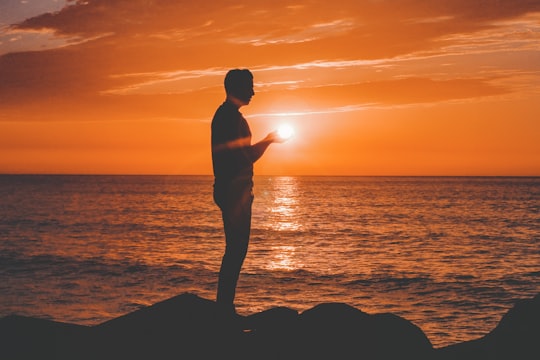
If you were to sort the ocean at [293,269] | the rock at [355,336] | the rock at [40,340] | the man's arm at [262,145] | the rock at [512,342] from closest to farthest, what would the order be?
the rock at [40,340] → the rock at [355,336] → the man's arm at [262,145] → the rock at [512,342] → the ocean at [293,269]

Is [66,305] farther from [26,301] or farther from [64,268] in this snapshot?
[64,268]

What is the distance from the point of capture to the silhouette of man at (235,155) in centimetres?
693

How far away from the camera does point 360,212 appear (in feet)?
237

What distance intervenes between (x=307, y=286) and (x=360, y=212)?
49.1 meters

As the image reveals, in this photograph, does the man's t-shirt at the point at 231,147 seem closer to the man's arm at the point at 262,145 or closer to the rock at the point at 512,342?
the man's arm at the point at 262,145

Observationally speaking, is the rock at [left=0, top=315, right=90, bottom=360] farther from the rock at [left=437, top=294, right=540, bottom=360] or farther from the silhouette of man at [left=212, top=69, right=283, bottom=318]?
the rock at [left=437, top=294, right=540, bottom=360]

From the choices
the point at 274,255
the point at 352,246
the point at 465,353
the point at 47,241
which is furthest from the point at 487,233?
the point at 465,353

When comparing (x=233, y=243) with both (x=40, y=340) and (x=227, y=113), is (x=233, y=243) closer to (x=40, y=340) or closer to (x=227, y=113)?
(x=227, y=113)

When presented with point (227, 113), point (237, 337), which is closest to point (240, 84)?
A: point (227, 113)

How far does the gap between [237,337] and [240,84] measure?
2776 millimetres

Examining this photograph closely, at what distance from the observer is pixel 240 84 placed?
6926mm

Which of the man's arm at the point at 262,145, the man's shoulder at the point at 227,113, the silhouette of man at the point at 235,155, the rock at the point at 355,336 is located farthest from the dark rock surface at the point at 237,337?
the man's shoulder at the point at 227,113

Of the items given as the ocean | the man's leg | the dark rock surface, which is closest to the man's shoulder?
the man's leg

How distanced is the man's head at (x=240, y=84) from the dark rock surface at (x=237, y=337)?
2.52m
